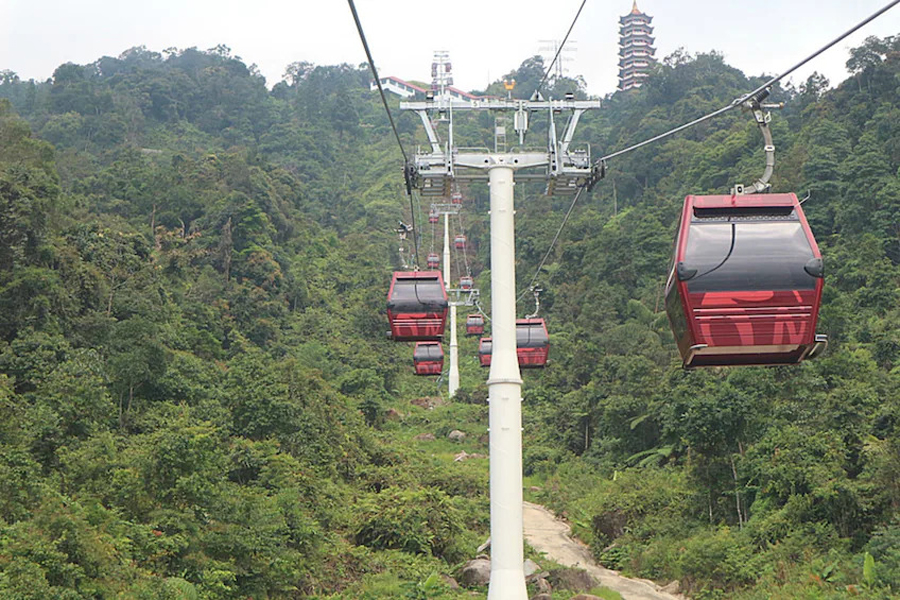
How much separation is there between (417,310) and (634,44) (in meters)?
103

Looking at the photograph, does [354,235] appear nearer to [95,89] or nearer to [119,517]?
[95,89]

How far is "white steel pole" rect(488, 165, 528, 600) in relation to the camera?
314 inches

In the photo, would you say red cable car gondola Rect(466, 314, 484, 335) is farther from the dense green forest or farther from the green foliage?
the green foliage

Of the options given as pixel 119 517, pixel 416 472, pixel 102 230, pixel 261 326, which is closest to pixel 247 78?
pixel 261 326

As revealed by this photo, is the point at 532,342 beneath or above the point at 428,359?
above

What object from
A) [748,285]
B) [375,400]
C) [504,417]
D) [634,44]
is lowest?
[375,400]

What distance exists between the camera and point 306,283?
1820 inches

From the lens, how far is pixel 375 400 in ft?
115

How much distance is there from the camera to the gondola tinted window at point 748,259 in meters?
7.32

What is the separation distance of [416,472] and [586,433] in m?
8.33

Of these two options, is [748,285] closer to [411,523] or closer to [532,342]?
[532,342]

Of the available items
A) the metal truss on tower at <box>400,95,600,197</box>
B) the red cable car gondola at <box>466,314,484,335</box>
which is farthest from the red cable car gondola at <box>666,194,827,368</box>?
the red cable car gondola at <box>466,314,484,335</box>

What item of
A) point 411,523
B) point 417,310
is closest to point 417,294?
point 417,310

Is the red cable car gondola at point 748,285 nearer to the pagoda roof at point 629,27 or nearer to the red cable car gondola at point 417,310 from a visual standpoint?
the red cable car gondola at point 417,310
